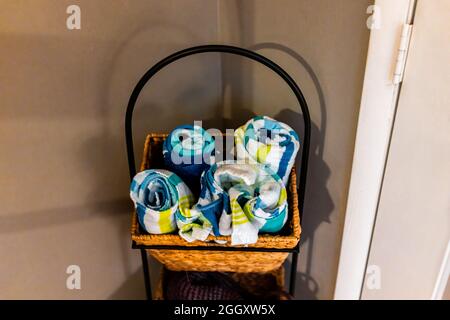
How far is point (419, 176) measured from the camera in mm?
802

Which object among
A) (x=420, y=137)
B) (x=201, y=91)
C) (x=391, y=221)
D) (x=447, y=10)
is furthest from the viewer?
(x=201, y=91)

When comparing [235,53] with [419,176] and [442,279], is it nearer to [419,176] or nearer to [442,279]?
[419,176]

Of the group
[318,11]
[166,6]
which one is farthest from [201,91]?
[318,11]

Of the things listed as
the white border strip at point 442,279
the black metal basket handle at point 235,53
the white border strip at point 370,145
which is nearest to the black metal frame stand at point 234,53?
the black metal basket handle at point 235,53

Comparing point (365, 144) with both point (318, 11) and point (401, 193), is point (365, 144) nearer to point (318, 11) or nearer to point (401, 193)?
point (401, 193)

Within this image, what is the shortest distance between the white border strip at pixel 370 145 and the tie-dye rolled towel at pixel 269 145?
14 centimetres

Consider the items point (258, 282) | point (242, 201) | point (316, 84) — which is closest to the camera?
point (242, 201)

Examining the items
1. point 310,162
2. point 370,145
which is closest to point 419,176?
point 370,145

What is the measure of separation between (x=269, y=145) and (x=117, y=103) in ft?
1.14

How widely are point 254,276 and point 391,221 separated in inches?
15.1

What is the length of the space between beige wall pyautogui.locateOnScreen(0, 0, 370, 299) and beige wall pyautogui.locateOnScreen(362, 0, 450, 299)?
88mm

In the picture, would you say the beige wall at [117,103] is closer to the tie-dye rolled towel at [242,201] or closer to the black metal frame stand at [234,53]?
the black metal frame stand at [234,53]

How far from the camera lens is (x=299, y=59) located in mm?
868

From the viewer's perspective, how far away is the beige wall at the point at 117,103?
0.79m
